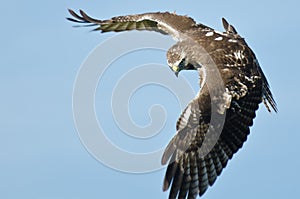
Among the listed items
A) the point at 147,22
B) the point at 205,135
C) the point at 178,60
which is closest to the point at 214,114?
the point at 205,135

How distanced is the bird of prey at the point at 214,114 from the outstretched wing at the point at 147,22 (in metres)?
1.28

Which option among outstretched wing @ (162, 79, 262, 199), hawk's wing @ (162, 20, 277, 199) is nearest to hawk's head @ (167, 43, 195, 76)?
hawk's wing @ (162, 20, 277, 199)

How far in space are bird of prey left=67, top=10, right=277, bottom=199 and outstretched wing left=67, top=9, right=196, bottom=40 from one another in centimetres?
128

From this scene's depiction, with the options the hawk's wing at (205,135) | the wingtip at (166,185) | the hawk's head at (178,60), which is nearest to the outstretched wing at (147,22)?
the hawk's head at (178,60)

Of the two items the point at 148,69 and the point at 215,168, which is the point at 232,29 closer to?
the point at 148,69

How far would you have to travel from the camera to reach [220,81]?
19156 millimetres

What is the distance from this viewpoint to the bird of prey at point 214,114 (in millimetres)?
18609

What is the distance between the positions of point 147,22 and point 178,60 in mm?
1988

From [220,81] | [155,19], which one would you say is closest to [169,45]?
[155,19]

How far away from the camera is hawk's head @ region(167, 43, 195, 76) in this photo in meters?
20.7

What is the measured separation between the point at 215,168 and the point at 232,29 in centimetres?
420

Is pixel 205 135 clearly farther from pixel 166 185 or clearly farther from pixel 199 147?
pixel 166 185

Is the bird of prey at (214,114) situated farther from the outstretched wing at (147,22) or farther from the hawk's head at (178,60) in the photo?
the outstretched wing at (147,22)

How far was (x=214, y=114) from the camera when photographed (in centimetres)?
1888
